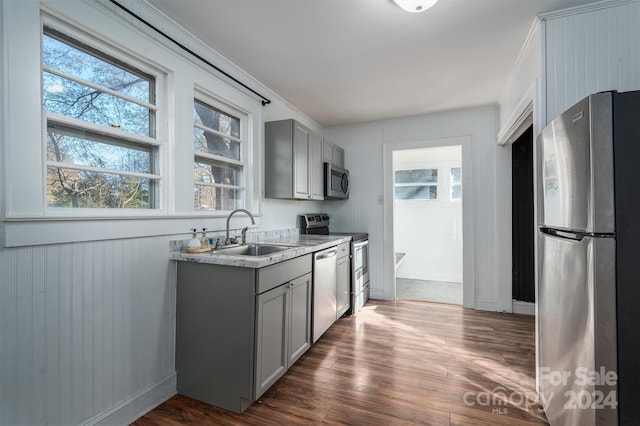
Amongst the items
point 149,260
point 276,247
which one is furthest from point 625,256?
point 149,260

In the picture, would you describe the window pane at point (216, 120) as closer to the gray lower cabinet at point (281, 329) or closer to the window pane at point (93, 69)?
the window pane at point (93, 69)

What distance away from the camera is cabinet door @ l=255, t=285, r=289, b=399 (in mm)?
1733

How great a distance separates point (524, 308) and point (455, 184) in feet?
7.37

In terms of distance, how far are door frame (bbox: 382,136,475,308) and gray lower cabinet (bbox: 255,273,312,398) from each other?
1866 mm

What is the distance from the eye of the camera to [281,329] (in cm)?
197

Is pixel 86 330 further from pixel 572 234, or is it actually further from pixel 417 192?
pixel 417 192

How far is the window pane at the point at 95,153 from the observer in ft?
4.66

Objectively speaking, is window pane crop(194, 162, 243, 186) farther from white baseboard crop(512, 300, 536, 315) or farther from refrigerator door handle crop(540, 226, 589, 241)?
white baseboard crop(512, 300, 536, 315)


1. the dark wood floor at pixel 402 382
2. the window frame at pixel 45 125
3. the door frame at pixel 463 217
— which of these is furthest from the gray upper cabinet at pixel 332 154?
the dark wood floor at pixel 402 382

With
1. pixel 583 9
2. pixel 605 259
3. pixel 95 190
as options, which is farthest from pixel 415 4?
pixel 95 190

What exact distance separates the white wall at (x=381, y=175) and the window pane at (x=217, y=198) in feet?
6.14

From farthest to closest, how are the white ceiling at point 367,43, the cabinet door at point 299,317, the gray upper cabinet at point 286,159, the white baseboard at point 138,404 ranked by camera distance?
the gray upper cabinet at point 286,159, the cabinet door at point 299,317, the white ceiling at point 367,43, the white baseboard at point 138,404

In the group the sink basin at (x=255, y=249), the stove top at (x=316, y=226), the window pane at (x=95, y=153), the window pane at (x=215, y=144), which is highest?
the window pane at (x=215, y=144)

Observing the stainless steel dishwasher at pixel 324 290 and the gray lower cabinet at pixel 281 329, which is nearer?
the gray lower cabinet at pixel 281 329
